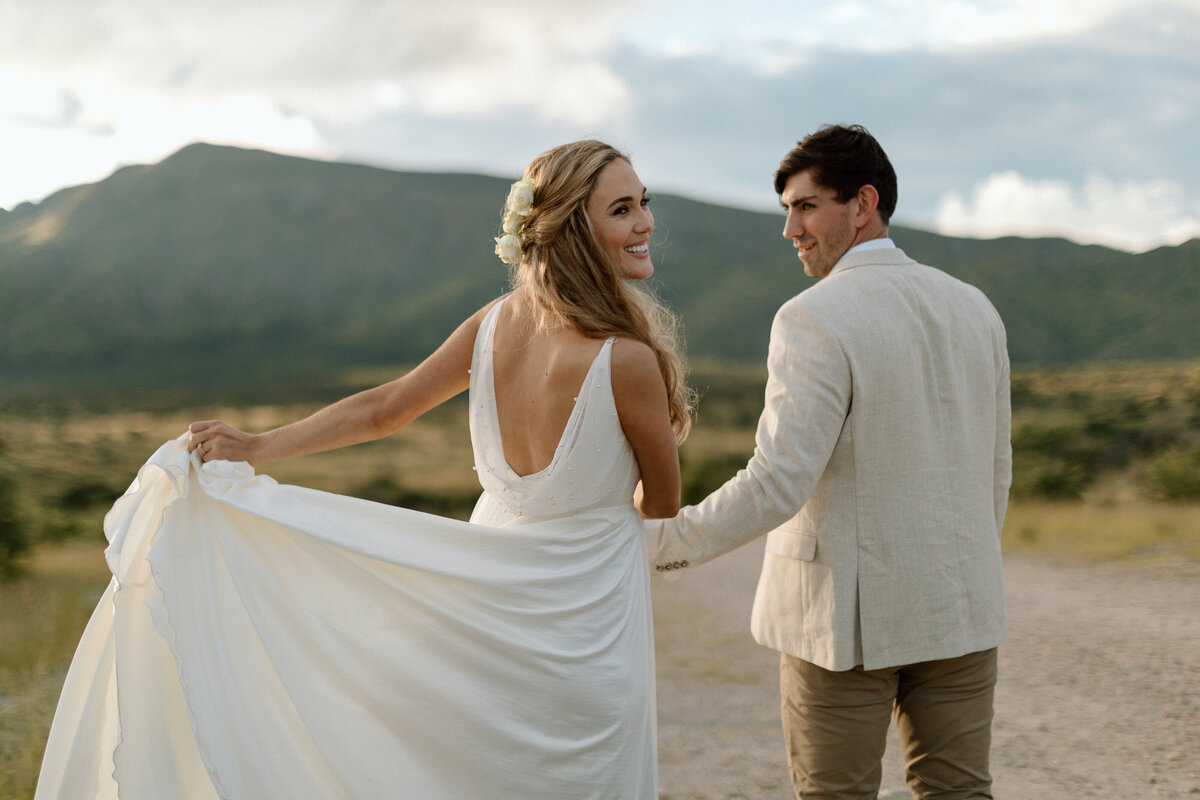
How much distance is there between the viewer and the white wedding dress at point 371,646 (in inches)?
85.9

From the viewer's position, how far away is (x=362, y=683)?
222cm

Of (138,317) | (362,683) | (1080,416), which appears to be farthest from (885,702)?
(138,317)

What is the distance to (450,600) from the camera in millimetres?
2250

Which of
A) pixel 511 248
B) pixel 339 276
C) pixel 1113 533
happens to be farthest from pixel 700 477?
pixel 339 276

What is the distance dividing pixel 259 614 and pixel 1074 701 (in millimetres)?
4995

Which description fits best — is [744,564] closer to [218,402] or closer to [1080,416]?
[1080,416]

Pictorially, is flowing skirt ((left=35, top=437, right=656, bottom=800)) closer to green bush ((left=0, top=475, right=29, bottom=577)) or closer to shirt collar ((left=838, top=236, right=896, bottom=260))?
shirt collar ((left=838, top=236, right=896, bottom=260))

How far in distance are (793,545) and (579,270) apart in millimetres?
924

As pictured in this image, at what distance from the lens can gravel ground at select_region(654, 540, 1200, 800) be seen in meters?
4.36

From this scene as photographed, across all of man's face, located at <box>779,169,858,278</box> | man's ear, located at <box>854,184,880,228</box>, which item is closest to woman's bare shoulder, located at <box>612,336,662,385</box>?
man's face, located at <box>779,169,858,278</box>

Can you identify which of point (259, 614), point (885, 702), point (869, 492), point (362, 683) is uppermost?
point (869, 492)

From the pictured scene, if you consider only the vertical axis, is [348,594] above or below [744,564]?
above

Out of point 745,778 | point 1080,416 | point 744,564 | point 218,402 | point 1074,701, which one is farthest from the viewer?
point 218,402

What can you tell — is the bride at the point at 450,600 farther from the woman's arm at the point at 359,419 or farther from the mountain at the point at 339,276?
the mountain at the point at 339,276
